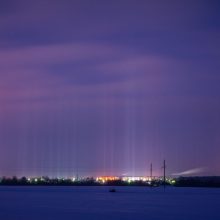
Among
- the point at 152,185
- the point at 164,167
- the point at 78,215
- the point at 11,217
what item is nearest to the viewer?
the point at 11,217

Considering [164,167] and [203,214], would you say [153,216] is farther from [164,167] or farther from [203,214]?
[164,167]

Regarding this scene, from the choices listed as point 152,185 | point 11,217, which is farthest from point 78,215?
point 152,185

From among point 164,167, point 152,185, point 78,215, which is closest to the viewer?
point 78,215

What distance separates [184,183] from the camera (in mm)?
199750

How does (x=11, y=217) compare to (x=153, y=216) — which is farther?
(x=153, y=216)

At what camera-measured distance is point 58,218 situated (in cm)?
3744

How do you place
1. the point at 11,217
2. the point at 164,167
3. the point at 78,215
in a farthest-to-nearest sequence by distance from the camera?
the point at 164,167 → the point at 78,215 → the point at 11,217

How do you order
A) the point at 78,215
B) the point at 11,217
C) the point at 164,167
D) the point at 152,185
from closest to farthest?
the point at 11,217, the point at 78,215, the point at 164,167, the point at 152,185

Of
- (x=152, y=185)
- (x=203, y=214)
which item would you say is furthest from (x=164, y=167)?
(x=203, y=214)

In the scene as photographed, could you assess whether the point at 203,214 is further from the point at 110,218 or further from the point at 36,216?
the point at 36,216

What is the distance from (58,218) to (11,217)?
3131mm

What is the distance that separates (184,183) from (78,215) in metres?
163

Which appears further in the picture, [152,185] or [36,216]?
[152,185]

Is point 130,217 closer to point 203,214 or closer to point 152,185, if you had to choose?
point 203,214
